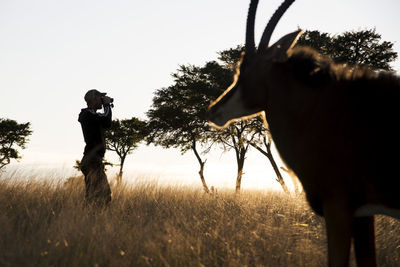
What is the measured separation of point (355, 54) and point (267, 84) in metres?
17.0

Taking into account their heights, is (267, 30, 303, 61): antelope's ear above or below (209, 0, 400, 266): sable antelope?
above

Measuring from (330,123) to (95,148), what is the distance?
4098mm

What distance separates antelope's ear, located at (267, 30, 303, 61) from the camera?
8.56 feet

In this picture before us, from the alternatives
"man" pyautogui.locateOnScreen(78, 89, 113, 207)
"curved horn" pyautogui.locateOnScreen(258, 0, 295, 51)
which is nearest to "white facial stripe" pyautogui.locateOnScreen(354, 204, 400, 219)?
"curved horn" pyautogui.locateOnScreen(258, 0, 295, 51)

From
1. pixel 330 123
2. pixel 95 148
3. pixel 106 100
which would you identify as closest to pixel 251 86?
pixel 330 123

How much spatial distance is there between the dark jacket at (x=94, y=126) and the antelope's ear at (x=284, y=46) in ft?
12.3

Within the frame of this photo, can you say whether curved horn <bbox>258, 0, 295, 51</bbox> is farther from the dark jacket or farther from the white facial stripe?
the dark jacket

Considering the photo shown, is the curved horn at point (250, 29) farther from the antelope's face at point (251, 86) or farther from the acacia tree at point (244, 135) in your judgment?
the acacia tree at point (244, 135)

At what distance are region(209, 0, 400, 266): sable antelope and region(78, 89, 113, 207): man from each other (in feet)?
10.9

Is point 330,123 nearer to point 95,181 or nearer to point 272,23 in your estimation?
point 272,23

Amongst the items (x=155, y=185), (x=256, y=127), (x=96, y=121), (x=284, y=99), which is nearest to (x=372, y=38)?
(x=256, y=127)

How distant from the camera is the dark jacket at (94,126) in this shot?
5707mm

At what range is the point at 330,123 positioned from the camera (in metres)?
2.43

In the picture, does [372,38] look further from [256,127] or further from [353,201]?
[353,201]
